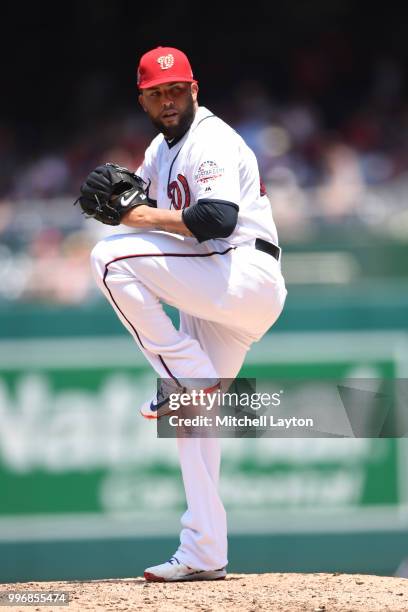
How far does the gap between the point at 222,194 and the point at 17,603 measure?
5.21 ft

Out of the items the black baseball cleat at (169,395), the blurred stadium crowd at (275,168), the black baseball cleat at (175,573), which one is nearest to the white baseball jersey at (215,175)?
the black baseball cleat at (169,395)

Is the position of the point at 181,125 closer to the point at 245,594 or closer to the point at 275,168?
the point at 245,594

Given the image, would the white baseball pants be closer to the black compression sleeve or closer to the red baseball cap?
the black compression sleeve

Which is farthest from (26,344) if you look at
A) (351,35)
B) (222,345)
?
(351,35)

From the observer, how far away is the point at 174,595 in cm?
418

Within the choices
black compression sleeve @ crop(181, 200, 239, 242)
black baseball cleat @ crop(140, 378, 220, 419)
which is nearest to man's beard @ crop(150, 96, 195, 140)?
black compression sleeve @ crop(181, 200, 239, 242)

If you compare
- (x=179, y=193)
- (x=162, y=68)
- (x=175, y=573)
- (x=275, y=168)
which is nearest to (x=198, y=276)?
(x=179, y=193)

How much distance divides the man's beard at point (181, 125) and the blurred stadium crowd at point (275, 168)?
303 centimetres

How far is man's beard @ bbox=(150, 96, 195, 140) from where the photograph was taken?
4.26 meters

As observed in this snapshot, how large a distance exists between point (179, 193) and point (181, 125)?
246 millimetres

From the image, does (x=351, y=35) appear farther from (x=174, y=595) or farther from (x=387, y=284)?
(x=174, y=595)

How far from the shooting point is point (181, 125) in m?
4.26

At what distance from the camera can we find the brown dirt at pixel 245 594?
13.1 ft

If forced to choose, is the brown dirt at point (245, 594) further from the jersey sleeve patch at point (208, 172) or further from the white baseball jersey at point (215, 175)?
the jersey sleeve patch at point (208, 172)
